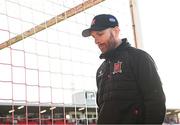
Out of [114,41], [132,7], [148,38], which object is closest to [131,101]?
[114,41]

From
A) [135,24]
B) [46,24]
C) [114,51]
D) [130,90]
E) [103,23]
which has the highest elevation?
[46,24]

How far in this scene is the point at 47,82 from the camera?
7410 millimetres

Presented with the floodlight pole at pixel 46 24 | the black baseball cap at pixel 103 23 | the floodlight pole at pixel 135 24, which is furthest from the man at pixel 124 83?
the floodlight pole at pixel 46 24

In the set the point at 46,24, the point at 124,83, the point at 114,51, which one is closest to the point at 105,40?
the point at 114,51

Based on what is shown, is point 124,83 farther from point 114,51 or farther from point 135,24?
point 135,24

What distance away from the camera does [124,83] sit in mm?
1347

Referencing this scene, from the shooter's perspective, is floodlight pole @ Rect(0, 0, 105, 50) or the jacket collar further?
floodlight pole @ Rect(0, 0, 105, 50)

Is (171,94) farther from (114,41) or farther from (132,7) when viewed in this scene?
(114,41)

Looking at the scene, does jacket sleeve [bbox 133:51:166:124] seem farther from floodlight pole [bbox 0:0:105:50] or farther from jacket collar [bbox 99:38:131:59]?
floodlight pole [bbox 0:0:105:50]

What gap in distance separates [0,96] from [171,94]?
3163 millimetres

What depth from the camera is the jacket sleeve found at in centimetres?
127

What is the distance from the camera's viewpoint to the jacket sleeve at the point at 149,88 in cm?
127

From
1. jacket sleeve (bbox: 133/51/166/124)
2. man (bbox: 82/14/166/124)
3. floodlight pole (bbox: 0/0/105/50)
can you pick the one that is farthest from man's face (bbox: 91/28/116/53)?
floodlight pole (bbox: 0/0/105/50)

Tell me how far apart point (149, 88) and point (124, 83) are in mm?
93
